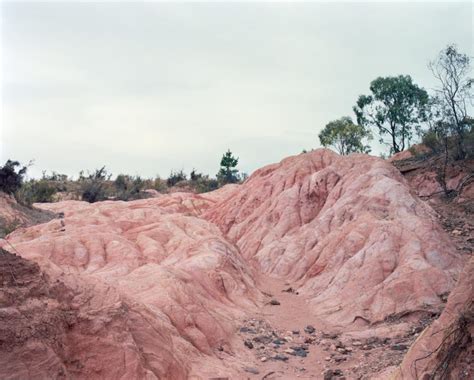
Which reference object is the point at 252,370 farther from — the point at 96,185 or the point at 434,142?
the point at 96,185

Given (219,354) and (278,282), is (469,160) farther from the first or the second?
(219,354)

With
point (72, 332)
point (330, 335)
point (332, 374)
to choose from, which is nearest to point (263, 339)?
point (330, 335)

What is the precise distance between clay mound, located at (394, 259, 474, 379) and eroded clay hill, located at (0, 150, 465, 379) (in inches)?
136

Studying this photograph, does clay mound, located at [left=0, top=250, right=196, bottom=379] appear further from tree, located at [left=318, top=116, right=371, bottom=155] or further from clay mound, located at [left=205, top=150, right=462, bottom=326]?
tree, located at [left=318, top=116, right=371, bottom=155]

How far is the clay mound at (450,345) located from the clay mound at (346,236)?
5.60 meters

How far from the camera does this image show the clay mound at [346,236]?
13.9 metres

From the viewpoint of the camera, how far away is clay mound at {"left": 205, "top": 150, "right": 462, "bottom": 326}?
45.6ft

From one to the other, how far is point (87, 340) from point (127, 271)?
6.88m

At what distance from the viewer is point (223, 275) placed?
48.6 feet

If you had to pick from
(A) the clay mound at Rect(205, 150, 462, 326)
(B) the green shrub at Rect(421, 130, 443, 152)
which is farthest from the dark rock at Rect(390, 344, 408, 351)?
(B) the green shrub at Rect(421, 130, 443, 152)

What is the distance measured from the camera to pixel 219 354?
10570 mm

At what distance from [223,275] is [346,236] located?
5058mm

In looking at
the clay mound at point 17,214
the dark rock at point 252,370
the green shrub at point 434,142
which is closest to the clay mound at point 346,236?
the dark rock at point 252,370

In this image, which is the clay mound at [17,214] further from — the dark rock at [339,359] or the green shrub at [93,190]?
the dark rock at [339,359]
